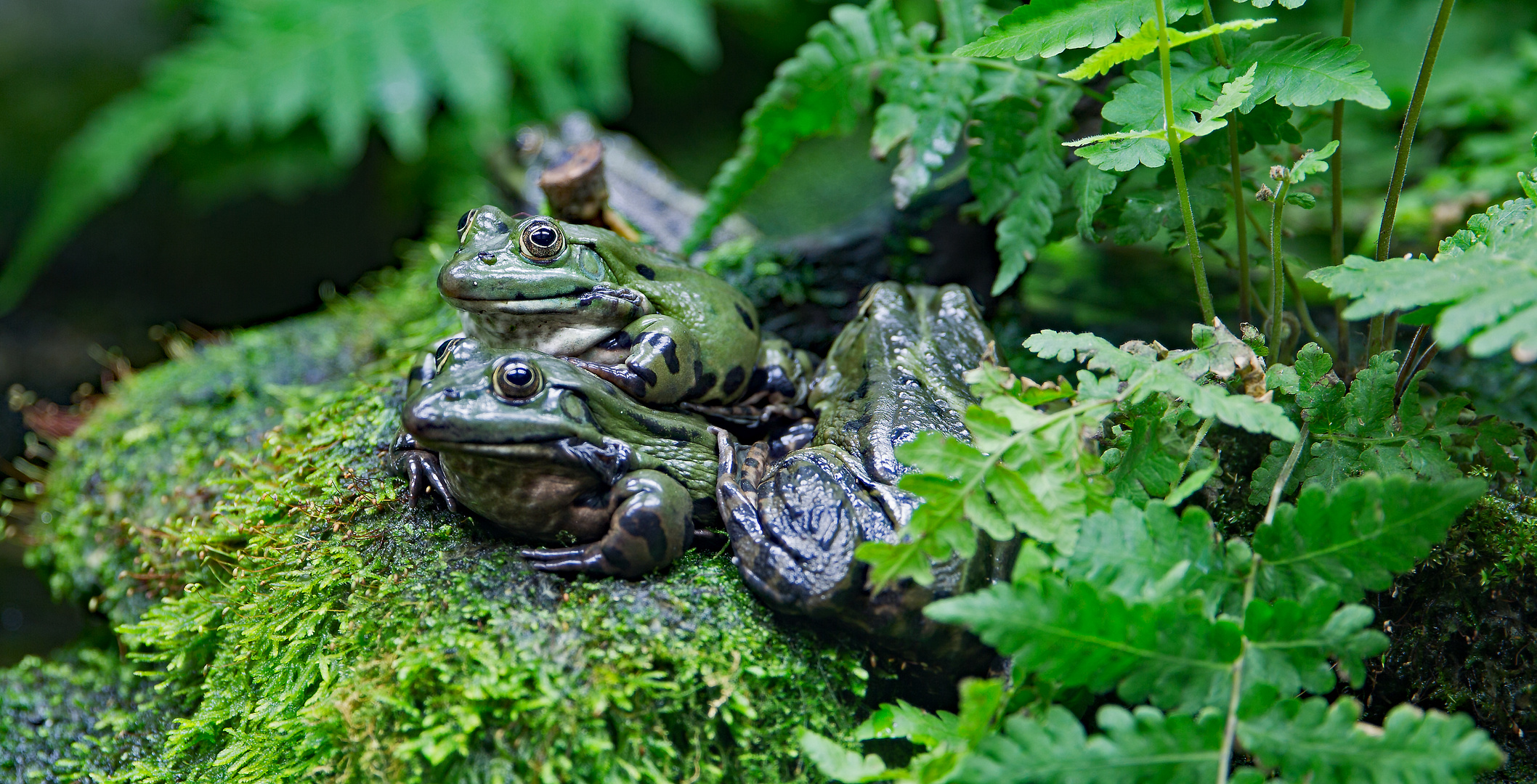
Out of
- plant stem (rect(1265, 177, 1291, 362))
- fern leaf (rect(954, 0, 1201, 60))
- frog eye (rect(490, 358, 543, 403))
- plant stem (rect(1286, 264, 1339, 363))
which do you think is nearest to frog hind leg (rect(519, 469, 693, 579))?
frog eye (rect(490, 358, 543, 403))

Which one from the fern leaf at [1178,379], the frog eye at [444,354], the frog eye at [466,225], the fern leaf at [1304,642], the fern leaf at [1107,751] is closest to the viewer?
the fern leaf at [1107,751]

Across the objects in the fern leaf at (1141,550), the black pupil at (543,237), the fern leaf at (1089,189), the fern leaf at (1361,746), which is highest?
the fern leaf at (1089,189)

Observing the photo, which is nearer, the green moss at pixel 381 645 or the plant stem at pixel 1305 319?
the green moss at pixel 381 645

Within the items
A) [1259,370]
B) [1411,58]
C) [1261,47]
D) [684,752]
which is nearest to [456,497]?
[684,752]

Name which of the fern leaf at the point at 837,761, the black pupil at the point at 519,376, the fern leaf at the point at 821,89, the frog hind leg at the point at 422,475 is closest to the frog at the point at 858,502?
the fern leaf at the point at 837,761

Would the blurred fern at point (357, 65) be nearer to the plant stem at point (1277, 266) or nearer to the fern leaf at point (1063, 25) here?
the fern leaf at point (1063, 25)

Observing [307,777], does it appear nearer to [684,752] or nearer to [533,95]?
[684,752]

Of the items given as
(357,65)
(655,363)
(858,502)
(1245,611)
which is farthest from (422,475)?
(357,65)
